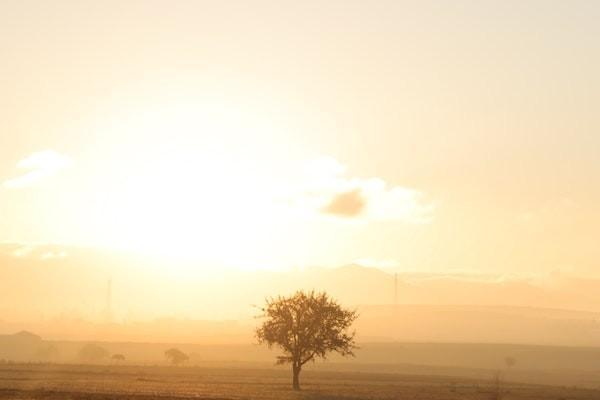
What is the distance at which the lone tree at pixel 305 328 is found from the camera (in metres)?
102

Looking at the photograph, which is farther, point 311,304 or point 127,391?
point 311,304

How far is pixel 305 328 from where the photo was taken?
102312mm

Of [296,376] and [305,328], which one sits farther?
[305,328]

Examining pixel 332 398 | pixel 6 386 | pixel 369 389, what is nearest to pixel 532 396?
pixel 369 389

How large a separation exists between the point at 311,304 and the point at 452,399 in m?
23.4

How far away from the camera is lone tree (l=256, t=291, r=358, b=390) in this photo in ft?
334

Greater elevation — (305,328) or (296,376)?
(305,328)

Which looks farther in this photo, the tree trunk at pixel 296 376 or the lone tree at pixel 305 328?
the lone tree at pixel 305 328

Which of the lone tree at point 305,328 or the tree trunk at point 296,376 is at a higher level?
the lone tree at point 305,328

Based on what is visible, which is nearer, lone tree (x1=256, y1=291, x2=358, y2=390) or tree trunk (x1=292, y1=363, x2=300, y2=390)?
→ tree trunk (x1=292, y1=363, x2=300, y2=390)

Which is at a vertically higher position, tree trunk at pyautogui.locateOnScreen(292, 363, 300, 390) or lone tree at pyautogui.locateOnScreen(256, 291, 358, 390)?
lone tree at pyautogui.locateOnScreen(256, 291, 358, 390)

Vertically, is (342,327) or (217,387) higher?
(342,327)

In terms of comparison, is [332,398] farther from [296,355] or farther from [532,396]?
[532,396]

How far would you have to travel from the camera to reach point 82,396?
239 feet
